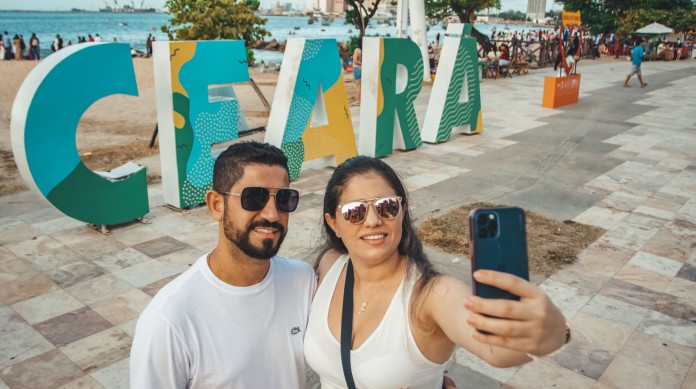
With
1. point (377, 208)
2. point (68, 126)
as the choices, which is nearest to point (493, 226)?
point (377, 208)

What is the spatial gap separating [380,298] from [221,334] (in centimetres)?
61

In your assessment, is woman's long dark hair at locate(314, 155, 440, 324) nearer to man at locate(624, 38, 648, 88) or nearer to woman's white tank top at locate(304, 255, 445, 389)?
woman's white tank top at locate(304, 255, 445, 389)

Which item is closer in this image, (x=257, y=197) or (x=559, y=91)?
(x=257, y=197)

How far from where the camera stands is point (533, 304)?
1297 millimetres

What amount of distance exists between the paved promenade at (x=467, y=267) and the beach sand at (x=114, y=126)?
2.17m

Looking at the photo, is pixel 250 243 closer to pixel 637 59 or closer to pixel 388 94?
pixel 388 94

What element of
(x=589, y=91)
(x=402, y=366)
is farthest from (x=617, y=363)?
(x=589, y=91)

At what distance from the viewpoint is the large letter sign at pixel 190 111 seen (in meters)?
7.20

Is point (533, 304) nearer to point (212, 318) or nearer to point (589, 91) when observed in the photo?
point (212, 318)

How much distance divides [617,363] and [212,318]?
3.49m

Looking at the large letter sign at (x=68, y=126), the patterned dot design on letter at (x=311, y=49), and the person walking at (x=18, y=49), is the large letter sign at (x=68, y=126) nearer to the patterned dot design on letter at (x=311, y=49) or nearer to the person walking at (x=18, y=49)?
the patterned dot design on letter at (x=311, y=49)

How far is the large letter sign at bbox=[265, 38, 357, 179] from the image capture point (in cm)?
867

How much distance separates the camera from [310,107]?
9070 millimetres

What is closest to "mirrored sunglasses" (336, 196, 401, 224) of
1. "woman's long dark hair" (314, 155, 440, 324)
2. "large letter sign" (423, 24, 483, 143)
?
"woman's long dark hair" (314, 155, 440, 324)
